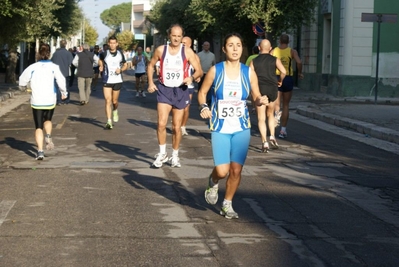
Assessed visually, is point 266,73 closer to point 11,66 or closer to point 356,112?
point 356,112

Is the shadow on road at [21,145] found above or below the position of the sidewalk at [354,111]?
above

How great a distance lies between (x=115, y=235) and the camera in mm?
7102

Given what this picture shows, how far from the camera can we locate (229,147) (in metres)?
7.89

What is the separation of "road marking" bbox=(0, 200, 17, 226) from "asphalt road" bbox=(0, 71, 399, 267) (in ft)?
0.22

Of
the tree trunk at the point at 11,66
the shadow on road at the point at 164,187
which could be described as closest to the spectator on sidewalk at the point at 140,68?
the tree trunk at the point at 11,66

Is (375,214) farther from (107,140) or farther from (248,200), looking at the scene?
(107,140)

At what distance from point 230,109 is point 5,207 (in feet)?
8.05

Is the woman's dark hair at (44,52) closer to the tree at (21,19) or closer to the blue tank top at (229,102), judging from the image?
the blue tank top at (229,102)

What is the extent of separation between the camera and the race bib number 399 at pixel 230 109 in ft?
25.9

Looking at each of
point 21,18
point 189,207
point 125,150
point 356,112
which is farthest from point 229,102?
point 21,18

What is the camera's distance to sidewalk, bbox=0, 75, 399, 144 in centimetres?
1742

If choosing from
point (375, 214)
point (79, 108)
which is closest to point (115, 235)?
point (375, 214)

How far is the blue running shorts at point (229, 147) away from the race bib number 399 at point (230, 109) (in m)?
0.17

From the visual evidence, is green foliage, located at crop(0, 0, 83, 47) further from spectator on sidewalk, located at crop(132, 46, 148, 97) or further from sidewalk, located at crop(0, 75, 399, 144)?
spectator on sidewalk, located at crop(132, 46, 148, 97)
